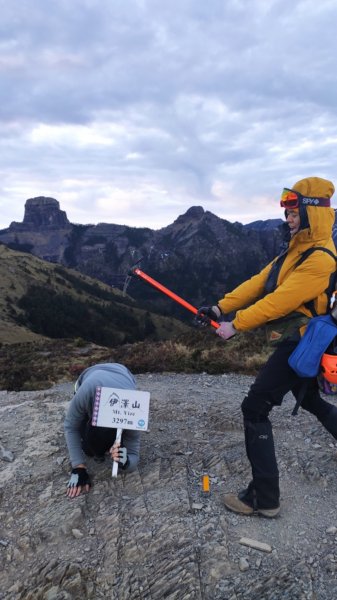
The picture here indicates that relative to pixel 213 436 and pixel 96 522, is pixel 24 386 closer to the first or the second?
pixel 213 436

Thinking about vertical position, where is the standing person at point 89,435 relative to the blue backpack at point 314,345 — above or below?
below

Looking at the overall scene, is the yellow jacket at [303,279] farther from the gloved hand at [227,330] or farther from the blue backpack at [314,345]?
the blue backpack at [314,345]

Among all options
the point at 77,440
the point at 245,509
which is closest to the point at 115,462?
the point at 77,440

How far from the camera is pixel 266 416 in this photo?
469cm

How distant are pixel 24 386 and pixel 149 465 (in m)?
6.85

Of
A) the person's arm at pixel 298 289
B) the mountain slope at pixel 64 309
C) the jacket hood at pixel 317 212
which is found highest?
the jacket hood at pixel 317 212

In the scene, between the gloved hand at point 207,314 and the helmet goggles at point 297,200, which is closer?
the helmet goggles at point 297,200

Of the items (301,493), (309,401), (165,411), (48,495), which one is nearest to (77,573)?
(48,495)

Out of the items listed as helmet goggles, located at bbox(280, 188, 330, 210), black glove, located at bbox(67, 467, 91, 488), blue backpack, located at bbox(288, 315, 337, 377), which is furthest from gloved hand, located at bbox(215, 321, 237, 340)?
black glove, located at bbox(67, 467, 91, 488)

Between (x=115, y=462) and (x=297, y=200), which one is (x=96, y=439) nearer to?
(x=115, y=462)

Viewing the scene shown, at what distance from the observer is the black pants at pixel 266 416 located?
448 cm

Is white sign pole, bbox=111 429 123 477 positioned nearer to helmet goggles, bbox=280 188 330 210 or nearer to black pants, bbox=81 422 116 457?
black pants, bbox=81 422 116 457

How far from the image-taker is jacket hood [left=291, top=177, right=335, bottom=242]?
426 centimetres

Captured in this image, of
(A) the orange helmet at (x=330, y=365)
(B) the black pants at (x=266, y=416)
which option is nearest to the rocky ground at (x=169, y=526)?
(B) the black pants at (x=266, y=416)
